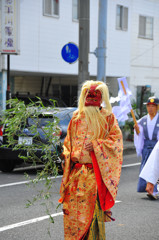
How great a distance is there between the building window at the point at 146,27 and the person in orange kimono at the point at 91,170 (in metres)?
18.5

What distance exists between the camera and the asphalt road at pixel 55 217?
18.7 ft

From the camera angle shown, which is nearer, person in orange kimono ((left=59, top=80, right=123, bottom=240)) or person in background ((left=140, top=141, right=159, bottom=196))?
person in background ((left=140, top=141, right=159, bottom=196))

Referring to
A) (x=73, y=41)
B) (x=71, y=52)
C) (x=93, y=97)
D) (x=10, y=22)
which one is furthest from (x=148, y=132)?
(x=73, y=41)

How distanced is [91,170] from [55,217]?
2332mm

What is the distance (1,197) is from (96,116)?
12.7ft

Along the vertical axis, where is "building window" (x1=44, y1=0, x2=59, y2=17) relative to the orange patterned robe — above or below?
above

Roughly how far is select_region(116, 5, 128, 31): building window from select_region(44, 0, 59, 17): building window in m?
3.85

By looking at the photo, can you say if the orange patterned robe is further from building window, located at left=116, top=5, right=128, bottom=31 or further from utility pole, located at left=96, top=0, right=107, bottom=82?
building window, located at left=116, top=5, right=128, bottom=31

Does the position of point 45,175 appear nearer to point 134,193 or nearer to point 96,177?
point 96,177

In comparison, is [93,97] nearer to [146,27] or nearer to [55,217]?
[55,217]

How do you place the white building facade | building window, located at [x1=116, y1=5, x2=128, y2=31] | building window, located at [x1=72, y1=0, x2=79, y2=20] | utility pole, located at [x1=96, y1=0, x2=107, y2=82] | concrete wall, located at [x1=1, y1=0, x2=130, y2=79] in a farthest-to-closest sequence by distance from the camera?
building window, located at [x1=116, y1=5, x2=128, y2=31] → building window, located at [x1=72, y1=0, x2=79, y2=20] → the white building facade → concrete wall, located at [x1=1, y1=0, x2=130, y2=79] → utility pole, located at [x1=96, y1=0, x2=107, y2=82]

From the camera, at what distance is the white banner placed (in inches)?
544

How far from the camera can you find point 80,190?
172 inches

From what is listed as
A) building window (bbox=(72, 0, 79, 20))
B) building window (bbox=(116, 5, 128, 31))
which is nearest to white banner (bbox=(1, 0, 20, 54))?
building window (bbox=(72, 0, 79, 20))
